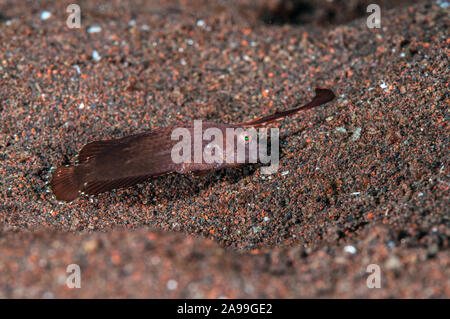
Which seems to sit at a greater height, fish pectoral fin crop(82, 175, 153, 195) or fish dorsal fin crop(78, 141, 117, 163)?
fish dorsal fin crop(78, 141, 117, 163)

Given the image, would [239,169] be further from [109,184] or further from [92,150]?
[92,150]

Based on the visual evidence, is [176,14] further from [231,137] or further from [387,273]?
[387,273]

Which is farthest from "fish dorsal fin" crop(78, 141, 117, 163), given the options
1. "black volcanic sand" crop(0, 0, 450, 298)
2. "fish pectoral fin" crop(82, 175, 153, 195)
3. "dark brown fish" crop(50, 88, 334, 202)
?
"black volcanic sand" crop(0, 0, 450, 298)

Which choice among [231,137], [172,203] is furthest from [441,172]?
[172,203]

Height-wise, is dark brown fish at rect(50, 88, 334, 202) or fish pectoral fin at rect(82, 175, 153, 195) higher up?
dark brown fish at rect(50, 88, 334, 202)

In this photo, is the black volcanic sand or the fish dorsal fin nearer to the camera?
the black volcanic sand

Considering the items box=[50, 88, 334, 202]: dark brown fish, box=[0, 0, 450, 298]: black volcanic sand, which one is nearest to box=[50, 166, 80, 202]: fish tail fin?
box=[50, 88, 334, 202]: dark brown fish

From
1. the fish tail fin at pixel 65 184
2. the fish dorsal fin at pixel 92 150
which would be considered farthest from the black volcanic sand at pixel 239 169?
the fish dorsal fin at pixel 92 150

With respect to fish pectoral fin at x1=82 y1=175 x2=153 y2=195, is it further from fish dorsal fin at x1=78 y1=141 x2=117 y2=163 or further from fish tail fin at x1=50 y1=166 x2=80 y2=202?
fish dorsal fin at x1=78 y1=141 x2=117 y2=163
